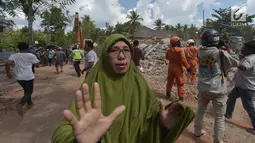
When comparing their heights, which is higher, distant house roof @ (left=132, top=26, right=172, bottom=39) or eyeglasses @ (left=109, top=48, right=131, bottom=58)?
distant house roof @ (left=132, top=26, right=172, bottom=39)

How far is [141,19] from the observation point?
4531 centimetres

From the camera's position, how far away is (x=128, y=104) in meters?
1.55

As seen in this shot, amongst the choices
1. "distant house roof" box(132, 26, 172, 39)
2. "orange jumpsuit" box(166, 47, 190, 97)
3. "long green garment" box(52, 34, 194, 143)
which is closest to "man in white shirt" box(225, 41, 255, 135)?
"orange jumpsuit" box(166, 47, 190, 97)

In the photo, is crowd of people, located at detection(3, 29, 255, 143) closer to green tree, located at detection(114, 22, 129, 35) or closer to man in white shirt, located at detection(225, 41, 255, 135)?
man in white shirt, located at detection(225, 41, 255, 135)

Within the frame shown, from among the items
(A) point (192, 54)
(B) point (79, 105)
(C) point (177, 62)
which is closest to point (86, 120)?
(B) point (79, 105)

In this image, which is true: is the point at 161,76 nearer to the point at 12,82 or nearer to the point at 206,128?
the point at 206,128

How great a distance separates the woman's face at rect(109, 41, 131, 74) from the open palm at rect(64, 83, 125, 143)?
474mm

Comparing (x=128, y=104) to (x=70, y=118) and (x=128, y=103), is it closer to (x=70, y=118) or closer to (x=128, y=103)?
(x=128, y=103)

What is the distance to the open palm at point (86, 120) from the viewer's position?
100cm

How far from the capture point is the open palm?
3.27 ft

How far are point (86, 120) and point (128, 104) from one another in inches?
21.8

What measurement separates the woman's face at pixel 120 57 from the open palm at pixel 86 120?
474mm

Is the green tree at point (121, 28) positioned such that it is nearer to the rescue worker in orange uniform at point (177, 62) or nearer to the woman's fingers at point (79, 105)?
the rescue worker in orange uniform at point (177, 62)

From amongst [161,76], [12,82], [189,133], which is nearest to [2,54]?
[12,82]
